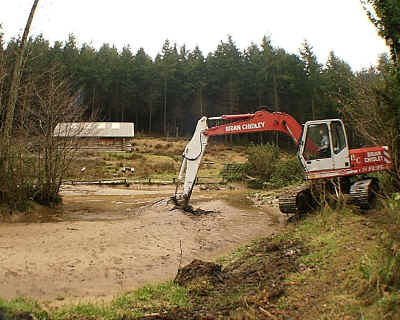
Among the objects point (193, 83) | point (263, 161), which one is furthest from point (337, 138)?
point (193, 83)

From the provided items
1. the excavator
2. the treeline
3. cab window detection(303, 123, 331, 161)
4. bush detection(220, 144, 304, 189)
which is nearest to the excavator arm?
the excavator

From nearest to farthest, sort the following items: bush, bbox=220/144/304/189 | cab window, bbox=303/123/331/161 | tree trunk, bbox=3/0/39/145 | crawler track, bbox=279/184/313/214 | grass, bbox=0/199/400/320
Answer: grass, bbox=0/199/400/320 → cab window, bbox=303/123/331/161 → crawler track, bbox=279/184/313/214 → tree trunk, bbox=3/0/39/145 → bush, bbox=220/144/304/189

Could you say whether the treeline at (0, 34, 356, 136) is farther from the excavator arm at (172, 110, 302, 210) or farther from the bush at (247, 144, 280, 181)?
the excavator arm at (172, 110, 302, 210)

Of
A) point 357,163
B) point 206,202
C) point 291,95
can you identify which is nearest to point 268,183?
point 206,202

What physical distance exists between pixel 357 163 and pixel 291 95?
43504 millimetres

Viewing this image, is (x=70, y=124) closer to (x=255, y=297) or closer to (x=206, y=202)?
(x=206, y=202)

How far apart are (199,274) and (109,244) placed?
3.22 meters

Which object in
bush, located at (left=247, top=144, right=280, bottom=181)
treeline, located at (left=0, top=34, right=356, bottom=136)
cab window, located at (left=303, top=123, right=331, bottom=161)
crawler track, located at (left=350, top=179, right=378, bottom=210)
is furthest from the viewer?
treeline, located at (left=0, top=34, right=356, bottom=136)

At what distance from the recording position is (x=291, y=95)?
51.9 m

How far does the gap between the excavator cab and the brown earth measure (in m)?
2.28

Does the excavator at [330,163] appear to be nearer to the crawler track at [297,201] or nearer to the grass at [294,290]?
the crawler track at [297,201]

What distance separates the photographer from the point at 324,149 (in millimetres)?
10430

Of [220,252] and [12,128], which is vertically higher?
[12,128]

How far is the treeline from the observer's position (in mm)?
51188
